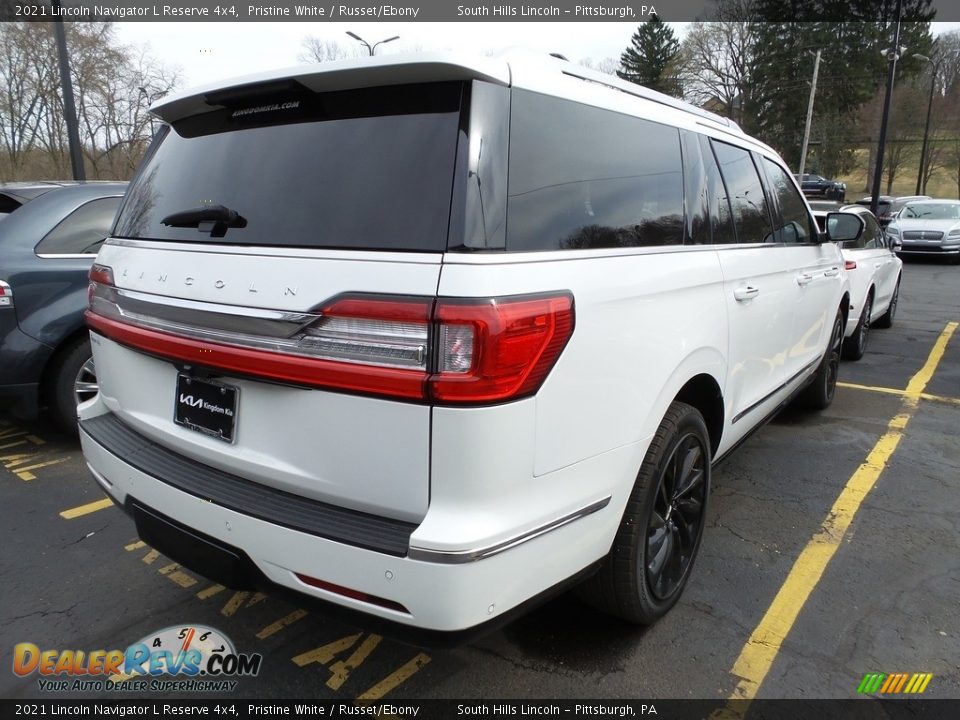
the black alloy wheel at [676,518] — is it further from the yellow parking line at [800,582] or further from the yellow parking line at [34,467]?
the yellow parking line at [34,467]

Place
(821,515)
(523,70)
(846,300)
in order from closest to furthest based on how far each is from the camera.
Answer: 1. (523,70)
2. (821,515)
3. (846,300)

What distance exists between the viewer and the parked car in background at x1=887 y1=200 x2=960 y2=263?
55.3ft

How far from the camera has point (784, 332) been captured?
353 cm

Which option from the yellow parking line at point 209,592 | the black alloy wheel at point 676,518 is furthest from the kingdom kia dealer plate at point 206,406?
the black alloy wheel at point 676,518

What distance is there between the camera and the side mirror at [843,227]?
4594 millimetres

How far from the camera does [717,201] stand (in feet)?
9.36

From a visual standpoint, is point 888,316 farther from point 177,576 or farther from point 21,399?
point 21,399

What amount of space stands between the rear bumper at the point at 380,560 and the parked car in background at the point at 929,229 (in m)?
17.9

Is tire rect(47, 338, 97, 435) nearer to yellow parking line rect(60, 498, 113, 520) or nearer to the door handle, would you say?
yellow parking line rect(60, 498, 113, 520)

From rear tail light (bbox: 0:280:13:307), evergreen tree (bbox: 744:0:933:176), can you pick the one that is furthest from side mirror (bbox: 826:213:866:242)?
evergreen tree (bbox: 744:0:933:176)

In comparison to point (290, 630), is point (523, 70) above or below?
above

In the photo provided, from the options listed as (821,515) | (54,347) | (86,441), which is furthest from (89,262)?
(821,515)

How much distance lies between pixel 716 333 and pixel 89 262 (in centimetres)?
392

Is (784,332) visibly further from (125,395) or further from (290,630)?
(125,395)
